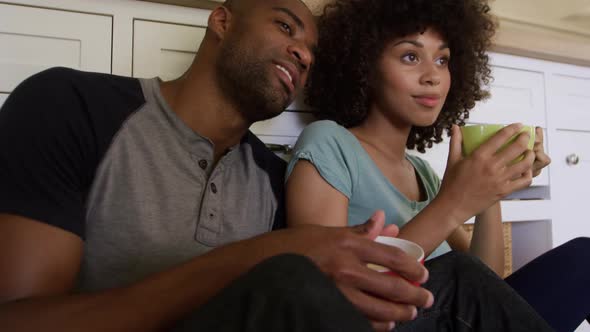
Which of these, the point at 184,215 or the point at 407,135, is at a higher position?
the point at 407,135

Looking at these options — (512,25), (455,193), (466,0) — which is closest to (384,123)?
(455,193)

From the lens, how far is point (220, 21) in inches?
32.9

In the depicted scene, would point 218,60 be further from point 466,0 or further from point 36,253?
point 466,0

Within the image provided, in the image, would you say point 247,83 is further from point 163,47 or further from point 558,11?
point 558,11

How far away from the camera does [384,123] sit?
3.12 feet

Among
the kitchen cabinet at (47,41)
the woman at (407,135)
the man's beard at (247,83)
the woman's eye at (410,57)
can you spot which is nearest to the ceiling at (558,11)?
the woman at (407,135)

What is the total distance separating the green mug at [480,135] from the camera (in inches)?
27.3

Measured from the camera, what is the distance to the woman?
71 cm

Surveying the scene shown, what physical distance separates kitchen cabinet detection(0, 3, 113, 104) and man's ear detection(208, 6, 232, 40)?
201 millimetres

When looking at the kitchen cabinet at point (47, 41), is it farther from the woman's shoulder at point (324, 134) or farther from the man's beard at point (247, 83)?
the woman's shoulder at point (324, 134)

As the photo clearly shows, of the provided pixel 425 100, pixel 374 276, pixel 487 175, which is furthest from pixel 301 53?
pixel 374 276

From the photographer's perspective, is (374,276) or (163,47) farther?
(163,47)

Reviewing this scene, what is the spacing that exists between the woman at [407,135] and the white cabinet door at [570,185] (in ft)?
1.25

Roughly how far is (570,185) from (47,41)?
141cm
